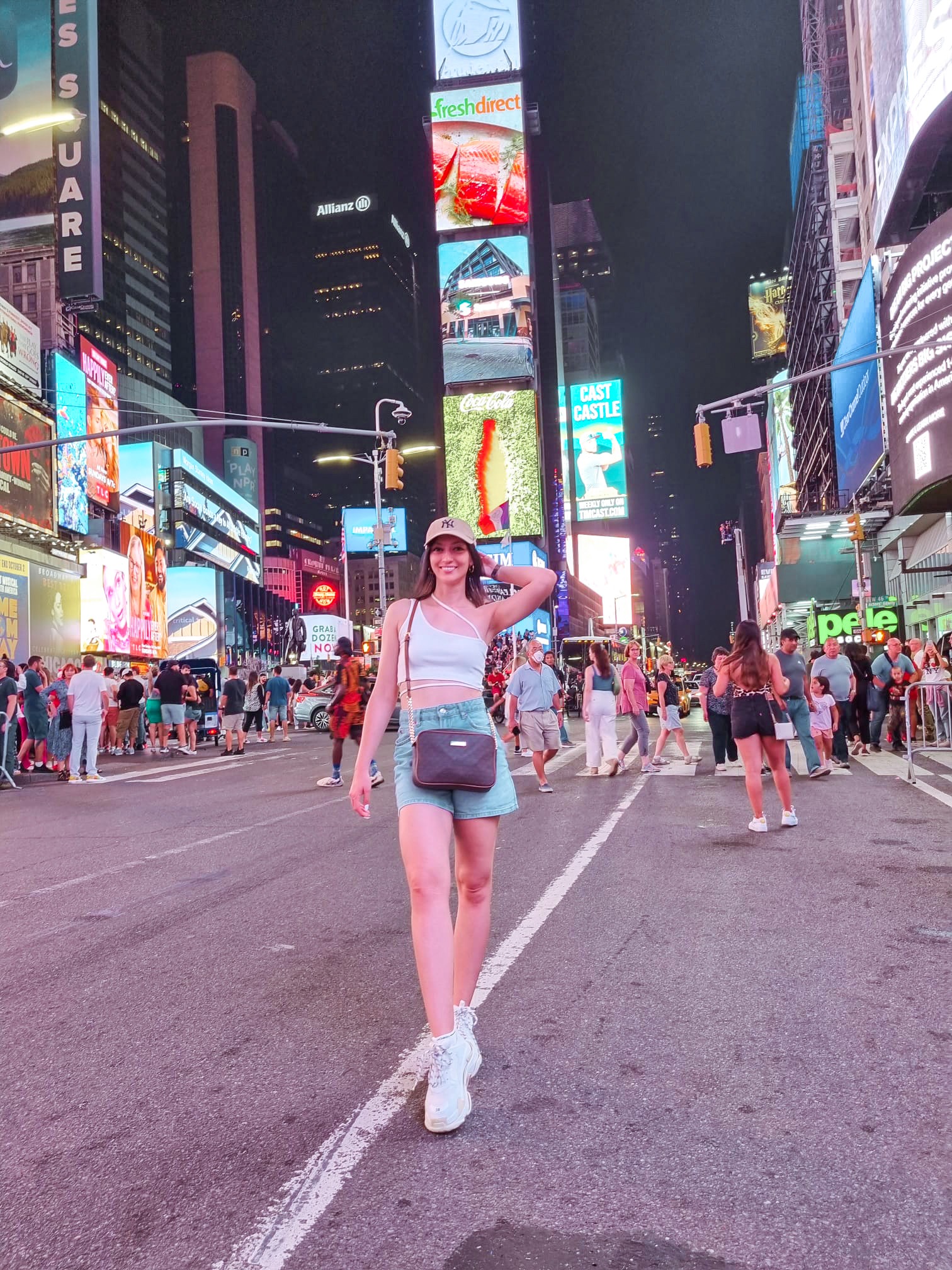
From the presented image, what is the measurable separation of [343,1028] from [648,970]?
1.48 metres

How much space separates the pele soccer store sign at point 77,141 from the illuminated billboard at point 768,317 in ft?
275

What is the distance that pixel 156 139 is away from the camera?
520 feet

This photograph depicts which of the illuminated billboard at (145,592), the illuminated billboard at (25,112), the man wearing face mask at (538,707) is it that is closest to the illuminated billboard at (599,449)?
the illuminated billboard at (145,592)

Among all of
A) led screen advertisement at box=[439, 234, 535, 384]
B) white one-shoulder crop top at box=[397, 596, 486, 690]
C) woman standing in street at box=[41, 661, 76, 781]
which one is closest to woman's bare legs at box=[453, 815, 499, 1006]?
white one-shoulder crop top at box=[397, 596, 486, 690]

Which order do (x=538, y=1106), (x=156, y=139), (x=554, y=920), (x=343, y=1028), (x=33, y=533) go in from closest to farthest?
(x=538, y=1106) < (x=343, y=1028) < (x=554, y=920) < (x=33, y=533) < (x=156, y=139)

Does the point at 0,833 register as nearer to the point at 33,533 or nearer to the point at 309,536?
the point at 33,533

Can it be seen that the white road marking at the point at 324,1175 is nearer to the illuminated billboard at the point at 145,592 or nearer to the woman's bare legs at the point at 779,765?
the woman's bare legs at the point at 779,765

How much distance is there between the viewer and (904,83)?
28.0m

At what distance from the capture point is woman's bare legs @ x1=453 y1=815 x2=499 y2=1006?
3262 mm

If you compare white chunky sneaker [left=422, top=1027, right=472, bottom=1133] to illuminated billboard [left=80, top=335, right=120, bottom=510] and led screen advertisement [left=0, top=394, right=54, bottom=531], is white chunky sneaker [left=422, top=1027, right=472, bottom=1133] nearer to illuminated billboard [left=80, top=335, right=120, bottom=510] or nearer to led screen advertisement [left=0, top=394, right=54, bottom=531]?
led screen advertisement [left=0, top=394, right=54, bottom=531]

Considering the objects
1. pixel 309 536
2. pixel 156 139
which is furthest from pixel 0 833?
pixel 309 536

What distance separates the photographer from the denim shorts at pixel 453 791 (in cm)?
316

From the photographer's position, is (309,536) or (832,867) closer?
(832,867)

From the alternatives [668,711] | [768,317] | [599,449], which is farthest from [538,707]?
[599,449]
